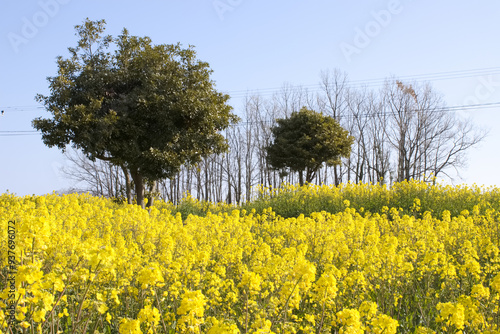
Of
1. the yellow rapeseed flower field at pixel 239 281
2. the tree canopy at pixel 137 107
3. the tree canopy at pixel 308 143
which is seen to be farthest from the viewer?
the tree canopy at pixel 308 143

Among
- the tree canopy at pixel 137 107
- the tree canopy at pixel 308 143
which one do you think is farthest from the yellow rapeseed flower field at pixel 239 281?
the tree canopy at pixel 308 143

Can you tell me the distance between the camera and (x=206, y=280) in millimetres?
4172

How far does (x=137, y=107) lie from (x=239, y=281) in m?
11.1

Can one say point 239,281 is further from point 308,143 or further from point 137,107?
point 308,143

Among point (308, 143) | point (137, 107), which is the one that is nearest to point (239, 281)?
point (137, 107)

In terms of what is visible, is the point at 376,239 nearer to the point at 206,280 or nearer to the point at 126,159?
the point at 206,280

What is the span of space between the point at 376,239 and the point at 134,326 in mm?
4048

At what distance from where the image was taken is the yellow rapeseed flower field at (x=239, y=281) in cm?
260

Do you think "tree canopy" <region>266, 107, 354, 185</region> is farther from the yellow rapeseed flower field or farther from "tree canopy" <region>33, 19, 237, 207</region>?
the yellow rapeseed flower field

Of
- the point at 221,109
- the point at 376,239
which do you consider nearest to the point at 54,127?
the point at 221,109

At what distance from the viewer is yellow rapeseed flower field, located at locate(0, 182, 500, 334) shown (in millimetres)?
2596

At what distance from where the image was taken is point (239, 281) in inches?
179

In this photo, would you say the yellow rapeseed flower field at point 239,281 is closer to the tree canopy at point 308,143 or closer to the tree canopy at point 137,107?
the tree canopy at point 137,107

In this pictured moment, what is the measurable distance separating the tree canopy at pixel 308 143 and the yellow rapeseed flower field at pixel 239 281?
13939 millimetres
